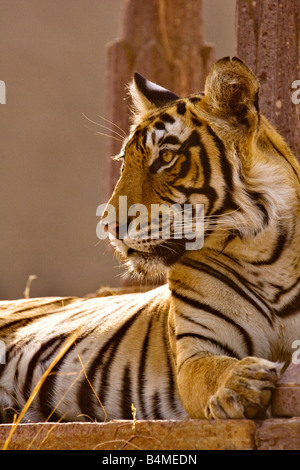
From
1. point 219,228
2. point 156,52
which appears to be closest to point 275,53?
point 219,228

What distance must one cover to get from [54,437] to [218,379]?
468 mm

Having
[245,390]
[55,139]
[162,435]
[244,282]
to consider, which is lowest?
[162,435]

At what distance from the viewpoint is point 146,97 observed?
A: 2.98 meters

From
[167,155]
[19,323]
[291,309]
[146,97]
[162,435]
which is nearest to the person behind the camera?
[162,435]

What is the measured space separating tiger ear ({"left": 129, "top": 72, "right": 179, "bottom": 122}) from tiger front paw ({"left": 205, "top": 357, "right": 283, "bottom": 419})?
117 centimetres

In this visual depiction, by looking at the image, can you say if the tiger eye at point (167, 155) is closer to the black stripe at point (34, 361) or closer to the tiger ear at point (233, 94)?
the tiger ear at point (233, 94)

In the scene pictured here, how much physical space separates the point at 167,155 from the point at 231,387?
2.76ft

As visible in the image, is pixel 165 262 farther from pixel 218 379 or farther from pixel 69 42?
pixel 69 42

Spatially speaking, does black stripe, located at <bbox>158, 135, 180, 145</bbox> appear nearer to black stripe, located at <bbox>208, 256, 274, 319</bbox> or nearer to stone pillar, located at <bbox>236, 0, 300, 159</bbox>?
black stripe, located at <bbox>208, 256, 274, 319</bbox>

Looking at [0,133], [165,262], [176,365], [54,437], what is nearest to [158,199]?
[165,262]

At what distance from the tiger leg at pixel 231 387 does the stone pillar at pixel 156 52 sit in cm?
414

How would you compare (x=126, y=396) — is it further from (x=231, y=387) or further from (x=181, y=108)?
(x=181, y=108)

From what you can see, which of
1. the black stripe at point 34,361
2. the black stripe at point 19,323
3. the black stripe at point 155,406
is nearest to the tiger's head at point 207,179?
the black stripe at point 155,406
